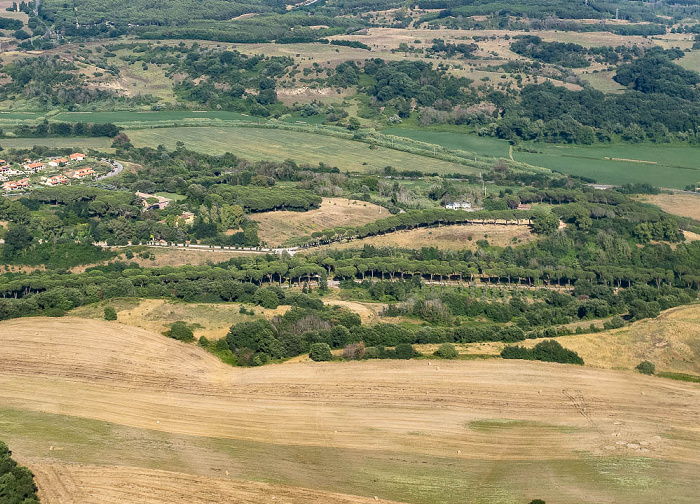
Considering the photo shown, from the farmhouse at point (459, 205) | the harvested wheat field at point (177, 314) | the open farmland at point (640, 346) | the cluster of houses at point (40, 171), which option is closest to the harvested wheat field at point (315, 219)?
the farmhouse at point (459, 205)

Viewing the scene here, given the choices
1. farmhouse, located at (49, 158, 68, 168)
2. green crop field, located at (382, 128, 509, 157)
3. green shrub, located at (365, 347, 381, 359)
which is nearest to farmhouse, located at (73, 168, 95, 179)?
farmhouse, located at (49, 158, 68, 168)

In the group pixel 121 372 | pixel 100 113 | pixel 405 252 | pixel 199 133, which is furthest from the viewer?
pixel 100 113

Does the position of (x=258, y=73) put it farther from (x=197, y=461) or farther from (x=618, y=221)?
(x=197, y=461)

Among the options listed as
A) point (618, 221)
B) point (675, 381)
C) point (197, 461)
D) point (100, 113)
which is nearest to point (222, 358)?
point (197, 461)

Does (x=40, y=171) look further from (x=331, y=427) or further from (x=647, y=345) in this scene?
(x=647, y=345)

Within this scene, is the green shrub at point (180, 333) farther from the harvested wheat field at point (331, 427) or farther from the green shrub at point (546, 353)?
the green shrub at point (546, 353)

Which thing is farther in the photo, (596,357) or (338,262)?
(338,262)
